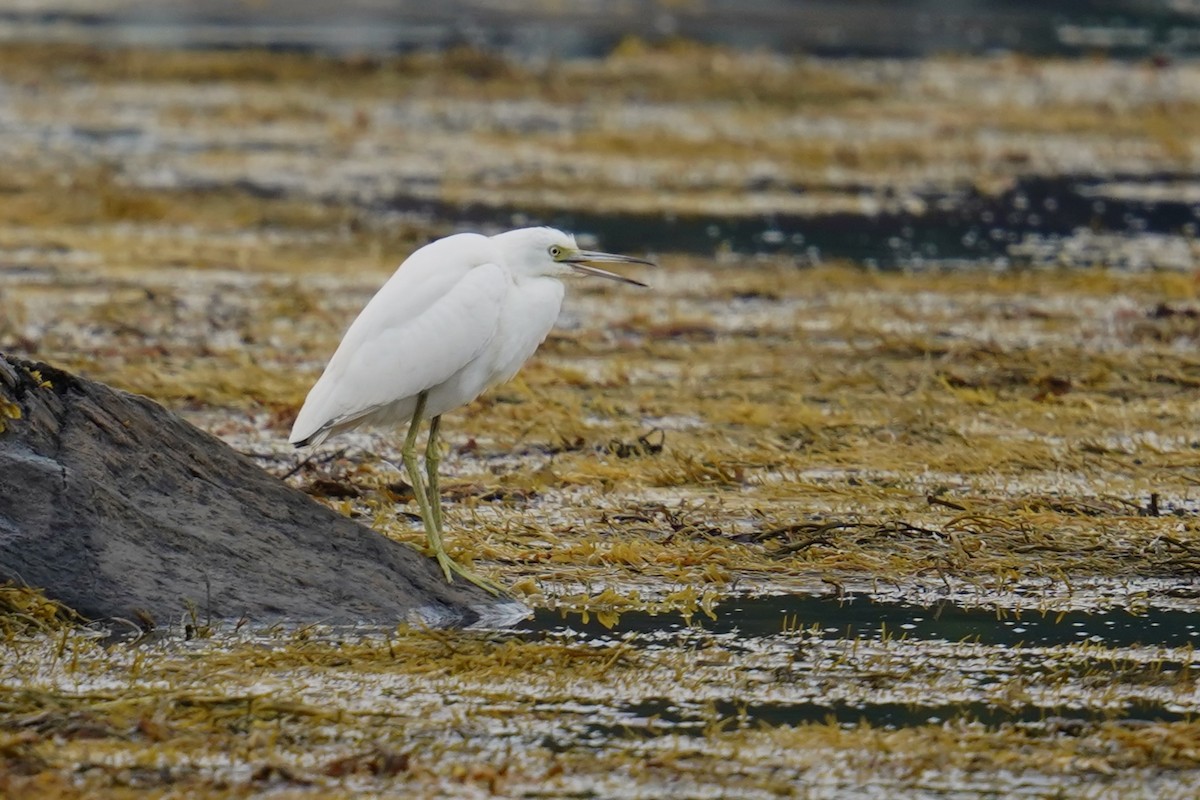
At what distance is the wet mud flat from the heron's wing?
2.76ft

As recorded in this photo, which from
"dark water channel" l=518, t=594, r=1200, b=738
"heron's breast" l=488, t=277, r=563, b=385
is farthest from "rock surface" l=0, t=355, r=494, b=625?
"heron's breast" l=488, t=277, r=563, b=385

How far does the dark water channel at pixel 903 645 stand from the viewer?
20.6 ft

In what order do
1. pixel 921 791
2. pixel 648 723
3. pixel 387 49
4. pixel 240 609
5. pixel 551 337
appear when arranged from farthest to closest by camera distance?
pixel 387 49 < pixel 551 337 < pixel 240 609 < pixel 648 723 < pixel 921 791

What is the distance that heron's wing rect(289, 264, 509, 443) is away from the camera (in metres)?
7.34

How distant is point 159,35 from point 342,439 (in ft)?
88.0

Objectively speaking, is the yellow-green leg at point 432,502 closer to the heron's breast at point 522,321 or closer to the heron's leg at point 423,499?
the heron's leg at point 423,499

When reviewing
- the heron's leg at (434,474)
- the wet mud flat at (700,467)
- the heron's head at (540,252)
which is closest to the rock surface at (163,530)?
the wet mud flat at (700,467)

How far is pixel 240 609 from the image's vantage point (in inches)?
275

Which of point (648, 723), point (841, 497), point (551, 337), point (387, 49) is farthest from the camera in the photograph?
point (387, 49)

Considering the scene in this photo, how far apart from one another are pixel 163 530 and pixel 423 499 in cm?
92

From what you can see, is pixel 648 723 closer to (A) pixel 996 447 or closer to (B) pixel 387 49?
(A) pixel 996 447

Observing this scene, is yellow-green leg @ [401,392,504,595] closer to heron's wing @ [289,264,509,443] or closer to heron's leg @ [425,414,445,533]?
heron's leg @ [425,414,445,533]

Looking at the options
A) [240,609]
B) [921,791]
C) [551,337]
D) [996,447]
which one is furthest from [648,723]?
[551,337]

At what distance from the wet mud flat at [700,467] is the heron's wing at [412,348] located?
0.84m
